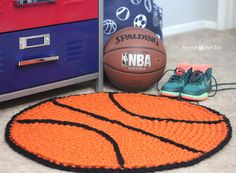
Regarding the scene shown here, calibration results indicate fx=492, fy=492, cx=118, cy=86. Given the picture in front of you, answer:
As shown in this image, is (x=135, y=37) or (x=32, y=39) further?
(x=135, y=37)

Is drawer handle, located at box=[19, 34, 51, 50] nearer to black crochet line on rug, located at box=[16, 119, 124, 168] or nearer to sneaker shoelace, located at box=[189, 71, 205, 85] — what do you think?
black crochet line on rug, located at box=[16, 119, 124, 168]

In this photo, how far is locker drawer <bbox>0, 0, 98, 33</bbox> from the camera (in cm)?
178

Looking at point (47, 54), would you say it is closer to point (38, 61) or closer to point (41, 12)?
point (38, 61)

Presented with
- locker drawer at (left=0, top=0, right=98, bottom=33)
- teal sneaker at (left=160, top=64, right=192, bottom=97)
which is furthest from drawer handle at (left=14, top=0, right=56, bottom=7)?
teal sneaker at (left=160, top=64, right=192, bottom=97)

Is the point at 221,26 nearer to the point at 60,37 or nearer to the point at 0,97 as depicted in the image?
the point at 60,37

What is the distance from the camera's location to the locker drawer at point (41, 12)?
178 cm

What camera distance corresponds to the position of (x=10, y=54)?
1.83m

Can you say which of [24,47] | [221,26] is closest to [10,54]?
[24,47]

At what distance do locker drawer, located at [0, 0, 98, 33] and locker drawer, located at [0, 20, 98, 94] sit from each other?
2cm

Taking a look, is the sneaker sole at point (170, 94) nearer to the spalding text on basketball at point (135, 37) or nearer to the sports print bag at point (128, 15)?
the spalding text on basketball at point (135, 37)

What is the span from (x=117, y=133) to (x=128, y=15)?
77cm

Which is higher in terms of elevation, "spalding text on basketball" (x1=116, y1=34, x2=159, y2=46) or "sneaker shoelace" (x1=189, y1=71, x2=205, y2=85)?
"spalding text on basketball" (x1=116, y1=34, x2=159, y2=46)

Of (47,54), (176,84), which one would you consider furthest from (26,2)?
(176,84)

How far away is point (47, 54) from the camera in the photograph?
1.94 meters
